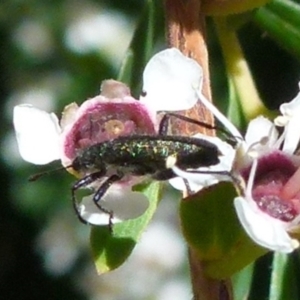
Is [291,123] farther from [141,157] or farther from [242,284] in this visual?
[242,284]

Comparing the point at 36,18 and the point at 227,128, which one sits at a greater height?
the point at 227,128

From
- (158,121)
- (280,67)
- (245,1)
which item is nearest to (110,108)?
(158,121)

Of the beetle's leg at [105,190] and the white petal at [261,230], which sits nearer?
the white petal at [261,230]

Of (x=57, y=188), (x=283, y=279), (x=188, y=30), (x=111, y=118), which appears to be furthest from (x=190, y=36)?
(x=57, y=188)

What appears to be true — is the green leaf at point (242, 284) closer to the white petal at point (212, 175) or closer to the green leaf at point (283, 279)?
the green leaf at point (283, 279)

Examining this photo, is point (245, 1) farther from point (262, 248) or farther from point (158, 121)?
point (262, 248)

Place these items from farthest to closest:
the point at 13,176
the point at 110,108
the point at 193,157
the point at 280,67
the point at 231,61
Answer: the point at 13,176 < the point at 280,67 < the point at 231,61 < the point at 110,108 < the point at 193,157

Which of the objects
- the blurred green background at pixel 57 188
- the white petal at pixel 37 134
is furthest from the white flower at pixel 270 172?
the blurred green background at pixel 57 188
